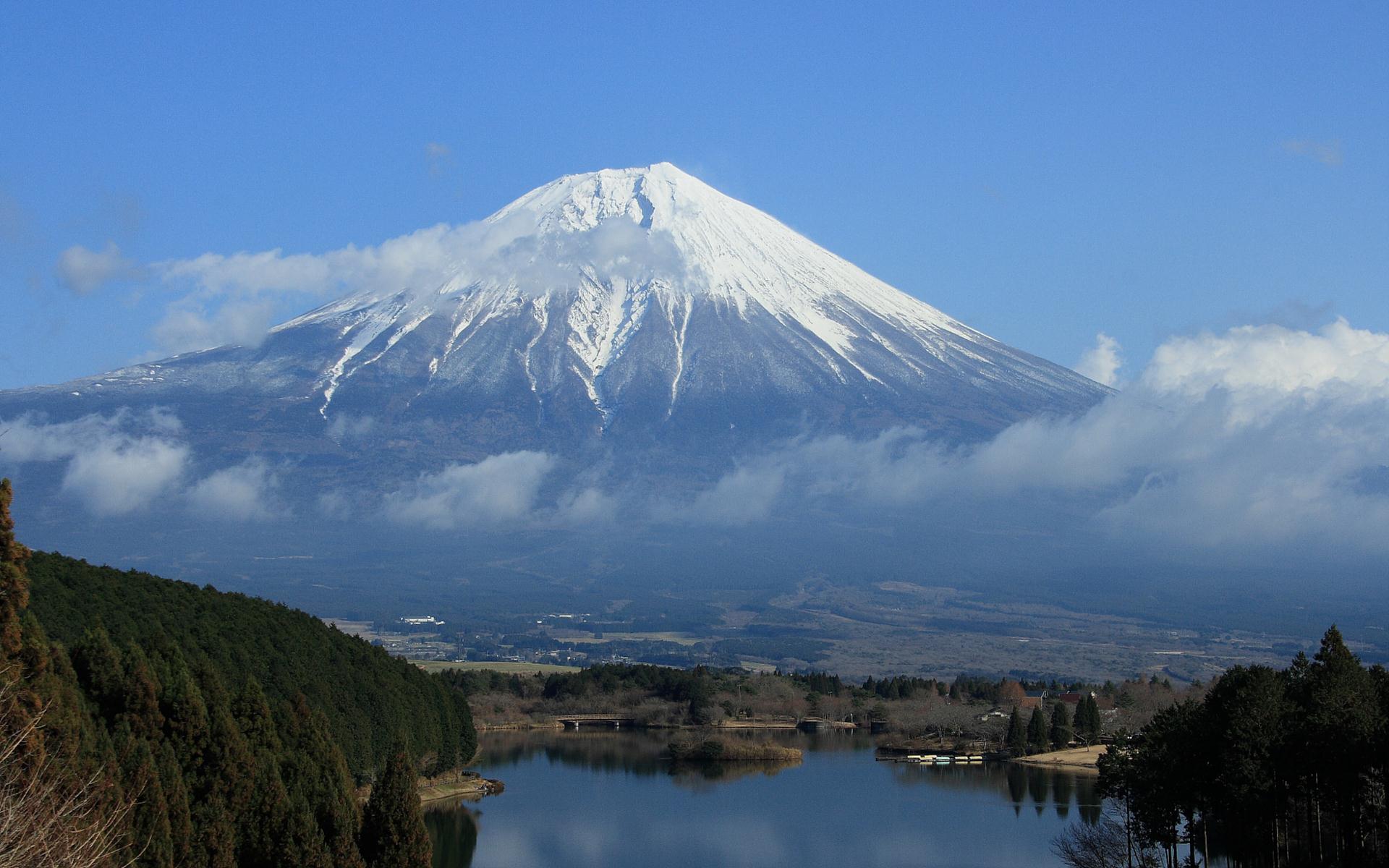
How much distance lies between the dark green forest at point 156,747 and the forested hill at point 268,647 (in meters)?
0.10

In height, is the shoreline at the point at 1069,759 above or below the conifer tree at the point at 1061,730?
below

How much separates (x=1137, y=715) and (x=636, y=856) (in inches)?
1275

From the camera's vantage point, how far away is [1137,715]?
66.1 metres

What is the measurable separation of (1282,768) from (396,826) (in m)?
14.3

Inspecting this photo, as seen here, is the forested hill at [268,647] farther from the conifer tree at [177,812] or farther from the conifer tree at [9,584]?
the conifer tree at [9,584]

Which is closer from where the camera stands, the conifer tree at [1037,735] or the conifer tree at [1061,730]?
the conifer tree at [1061,730]

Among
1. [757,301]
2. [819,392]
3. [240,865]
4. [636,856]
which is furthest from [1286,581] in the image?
[240,865]

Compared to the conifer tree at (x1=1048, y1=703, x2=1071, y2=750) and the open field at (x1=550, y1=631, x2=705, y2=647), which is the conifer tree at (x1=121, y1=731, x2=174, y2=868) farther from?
the open field at (x1=550, y1=631, x2=705, y2=647)

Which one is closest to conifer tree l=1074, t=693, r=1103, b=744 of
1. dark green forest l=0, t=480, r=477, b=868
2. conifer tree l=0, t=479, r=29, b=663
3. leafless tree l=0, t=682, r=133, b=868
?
dark green forest l=0, t=480, r=477, b=868

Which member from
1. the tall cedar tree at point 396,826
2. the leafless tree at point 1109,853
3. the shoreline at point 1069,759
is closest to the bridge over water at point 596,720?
the shoreline at point 1069,759

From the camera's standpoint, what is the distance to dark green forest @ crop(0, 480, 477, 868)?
1734 centimetres

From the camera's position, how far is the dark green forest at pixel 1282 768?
25.0 meters

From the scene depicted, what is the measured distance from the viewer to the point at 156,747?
22594mm

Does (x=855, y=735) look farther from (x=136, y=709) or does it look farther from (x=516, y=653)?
(x=136, y=709)
